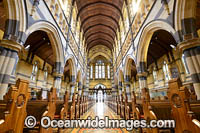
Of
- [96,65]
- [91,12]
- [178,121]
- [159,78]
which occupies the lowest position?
[178,121]

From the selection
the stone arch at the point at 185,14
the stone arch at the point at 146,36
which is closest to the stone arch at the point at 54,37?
the stone arch at the point at 146,36

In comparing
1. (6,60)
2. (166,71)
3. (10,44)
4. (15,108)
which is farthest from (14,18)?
(166,71)

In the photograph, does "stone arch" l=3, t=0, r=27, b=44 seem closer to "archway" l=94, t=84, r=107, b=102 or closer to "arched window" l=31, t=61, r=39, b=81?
"arched window" l=31, t=61, r=39, b=81

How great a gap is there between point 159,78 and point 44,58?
1392 cm

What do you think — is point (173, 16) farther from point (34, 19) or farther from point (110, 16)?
point (110, 16)

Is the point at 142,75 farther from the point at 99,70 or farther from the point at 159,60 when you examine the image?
the point at 99,70

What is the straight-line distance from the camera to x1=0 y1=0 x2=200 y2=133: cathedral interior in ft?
5.82

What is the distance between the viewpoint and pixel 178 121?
1657 mm

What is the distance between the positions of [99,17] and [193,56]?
49.6 feet

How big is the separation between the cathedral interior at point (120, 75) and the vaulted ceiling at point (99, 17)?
14 centimetres

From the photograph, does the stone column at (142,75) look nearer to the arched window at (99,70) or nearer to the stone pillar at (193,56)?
the stone pillar at (193,56)

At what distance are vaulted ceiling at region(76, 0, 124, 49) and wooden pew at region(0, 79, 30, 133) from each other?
1354cm

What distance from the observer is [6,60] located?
3.78 metres

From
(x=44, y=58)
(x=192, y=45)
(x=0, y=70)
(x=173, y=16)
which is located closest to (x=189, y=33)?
(x=192, y=45)
